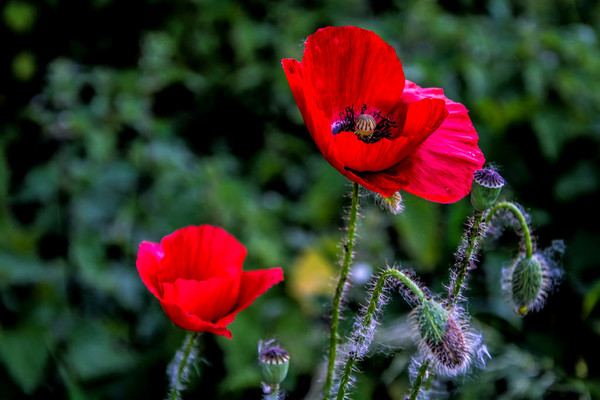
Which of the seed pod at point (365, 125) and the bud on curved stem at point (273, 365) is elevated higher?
the seed pod at point (365, 125)

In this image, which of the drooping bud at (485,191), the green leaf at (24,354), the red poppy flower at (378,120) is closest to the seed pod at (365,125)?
the red poppy flower at (378,120)

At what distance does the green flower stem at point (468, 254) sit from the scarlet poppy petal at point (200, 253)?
10.0 inches

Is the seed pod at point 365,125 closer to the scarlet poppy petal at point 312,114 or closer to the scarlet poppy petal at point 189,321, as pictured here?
the scarlet poppy petal at point 312,114

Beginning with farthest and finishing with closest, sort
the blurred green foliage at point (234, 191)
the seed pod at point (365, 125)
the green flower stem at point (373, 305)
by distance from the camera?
the blurred green foliage at point (234, 191) → the seed pod at point (365, 125) → the green flower stem at point (373, 305)

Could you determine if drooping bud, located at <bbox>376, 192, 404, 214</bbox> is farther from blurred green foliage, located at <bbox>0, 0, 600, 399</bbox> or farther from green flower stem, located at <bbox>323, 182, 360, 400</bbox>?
blurred green foliage, located at <bbox>0, 0, 600, 399</bbox>

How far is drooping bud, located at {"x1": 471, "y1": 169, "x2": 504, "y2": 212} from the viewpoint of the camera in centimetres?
62

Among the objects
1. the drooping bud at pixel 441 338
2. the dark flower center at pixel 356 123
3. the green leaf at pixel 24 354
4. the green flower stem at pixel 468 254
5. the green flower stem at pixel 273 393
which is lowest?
the green leaf at pixel 24 354

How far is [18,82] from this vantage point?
2.64 m

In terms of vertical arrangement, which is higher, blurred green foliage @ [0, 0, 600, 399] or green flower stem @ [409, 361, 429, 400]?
green flower stem @ [409, 361, 429, 400]

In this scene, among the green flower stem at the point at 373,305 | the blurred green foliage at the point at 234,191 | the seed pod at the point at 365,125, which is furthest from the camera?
the blurred green foliage at the point at 234,191

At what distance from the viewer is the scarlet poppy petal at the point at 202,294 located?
2.22 feet

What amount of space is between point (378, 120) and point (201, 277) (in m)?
0.31

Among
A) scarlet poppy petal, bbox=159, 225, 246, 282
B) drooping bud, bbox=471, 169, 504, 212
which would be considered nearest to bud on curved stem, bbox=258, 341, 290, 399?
scarlet poppy petal, bbox=159, 225, 246, 282

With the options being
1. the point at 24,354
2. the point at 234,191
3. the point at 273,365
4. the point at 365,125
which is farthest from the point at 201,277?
the point at 234,191
